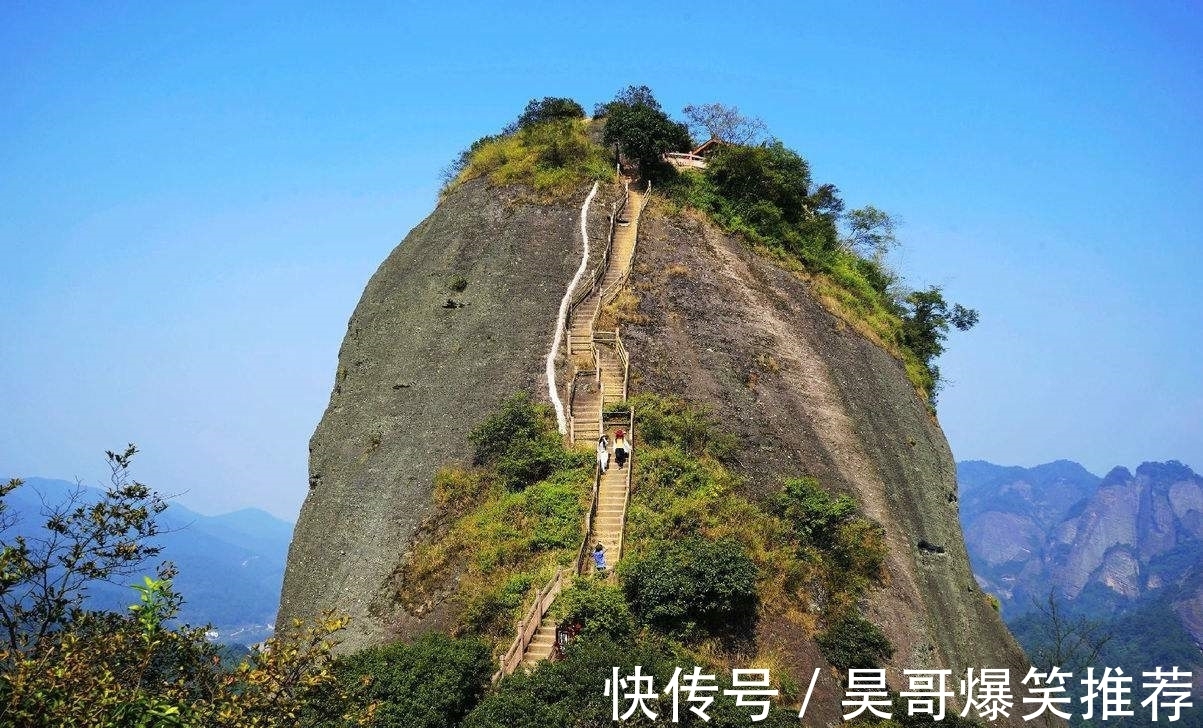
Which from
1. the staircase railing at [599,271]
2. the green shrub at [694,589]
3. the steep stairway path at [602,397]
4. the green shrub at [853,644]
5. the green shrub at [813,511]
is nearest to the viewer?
the green shrub at [694,589]

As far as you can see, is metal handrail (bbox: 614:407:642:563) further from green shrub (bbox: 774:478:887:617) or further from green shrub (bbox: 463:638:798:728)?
green shrub (bbox: 463:638:798:728)

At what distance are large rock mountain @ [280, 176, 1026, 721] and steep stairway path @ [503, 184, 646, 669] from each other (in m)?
0.63

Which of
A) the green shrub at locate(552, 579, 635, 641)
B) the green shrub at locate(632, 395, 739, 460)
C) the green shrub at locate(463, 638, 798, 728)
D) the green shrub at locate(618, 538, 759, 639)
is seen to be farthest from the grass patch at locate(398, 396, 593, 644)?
the green shrub at locate(463, 638, 798, 728)

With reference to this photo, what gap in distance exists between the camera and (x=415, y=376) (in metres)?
30.0

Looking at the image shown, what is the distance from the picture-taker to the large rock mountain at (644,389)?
25.6m

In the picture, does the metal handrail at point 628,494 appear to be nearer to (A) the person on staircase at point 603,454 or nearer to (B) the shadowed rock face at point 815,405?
(A) the person on staircase at point 603,454

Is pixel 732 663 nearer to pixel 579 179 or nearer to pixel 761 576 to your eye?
pixel 761 576

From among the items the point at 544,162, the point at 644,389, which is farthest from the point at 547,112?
the point at 644,389

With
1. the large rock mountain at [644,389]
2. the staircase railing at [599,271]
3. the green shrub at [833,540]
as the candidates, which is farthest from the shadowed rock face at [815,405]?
the staircase railing at [599,271]

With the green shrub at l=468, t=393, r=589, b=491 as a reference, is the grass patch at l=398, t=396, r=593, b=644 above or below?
below

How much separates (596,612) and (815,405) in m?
12.9

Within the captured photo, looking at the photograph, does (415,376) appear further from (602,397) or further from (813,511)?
(813,511)

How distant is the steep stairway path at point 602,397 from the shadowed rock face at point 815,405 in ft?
2.26

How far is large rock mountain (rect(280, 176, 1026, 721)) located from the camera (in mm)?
25562
